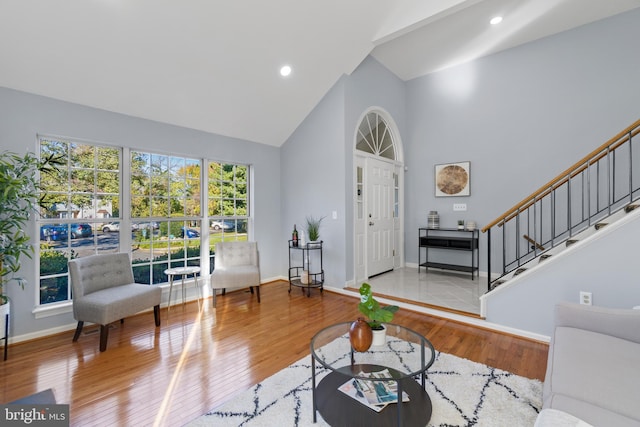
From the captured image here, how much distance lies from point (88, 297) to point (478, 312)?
4.04m

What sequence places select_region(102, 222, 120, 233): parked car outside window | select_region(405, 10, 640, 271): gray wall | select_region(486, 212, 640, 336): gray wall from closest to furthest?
select_region(486, 212, 640, 336): gray wall → select_region(102, 222, 120, 233): parked car outside window → select_region(405, 10, 640, 271): gray wall

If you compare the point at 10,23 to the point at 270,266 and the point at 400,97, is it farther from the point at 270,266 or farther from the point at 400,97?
the point at 400,97

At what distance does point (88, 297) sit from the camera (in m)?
2.79

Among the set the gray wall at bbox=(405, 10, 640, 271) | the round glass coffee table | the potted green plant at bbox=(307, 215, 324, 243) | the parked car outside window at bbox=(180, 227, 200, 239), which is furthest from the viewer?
the potted green plant at bbox=(307, 215, 324, 243)

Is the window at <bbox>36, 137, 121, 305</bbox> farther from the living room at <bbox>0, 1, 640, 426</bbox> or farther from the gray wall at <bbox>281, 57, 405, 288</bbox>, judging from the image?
the gray wall at <bbox>281, 57, 405, 288</bbox>

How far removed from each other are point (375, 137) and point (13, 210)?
4.76 metres

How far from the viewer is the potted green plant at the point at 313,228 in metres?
4.57

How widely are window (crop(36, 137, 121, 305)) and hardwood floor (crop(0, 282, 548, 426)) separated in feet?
2.42

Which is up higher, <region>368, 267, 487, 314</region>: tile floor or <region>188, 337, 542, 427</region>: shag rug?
<region>368, 267, 487, 314</region>: tile floor

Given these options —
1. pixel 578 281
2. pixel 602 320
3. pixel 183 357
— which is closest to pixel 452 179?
pixel 578 281

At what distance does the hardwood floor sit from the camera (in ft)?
6.46

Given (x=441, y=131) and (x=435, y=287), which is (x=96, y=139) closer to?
(x=435, y=287)

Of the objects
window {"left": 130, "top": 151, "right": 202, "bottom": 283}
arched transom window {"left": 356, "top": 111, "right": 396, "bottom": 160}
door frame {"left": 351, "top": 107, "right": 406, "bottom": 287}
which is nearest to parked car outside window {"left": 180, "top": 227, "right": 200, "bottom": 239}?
window {"left": 130, "top": 151, "right": 202, "bottom": 283}

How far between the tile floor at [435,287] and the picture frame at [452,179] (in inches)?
57.8
